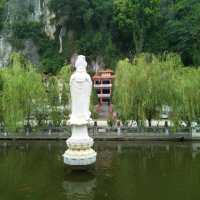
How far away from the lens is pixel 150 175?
1683 cm

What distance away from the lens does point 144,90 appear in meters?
27.2

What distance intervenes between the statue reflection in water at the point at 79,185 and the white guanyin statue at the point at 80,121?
582mm

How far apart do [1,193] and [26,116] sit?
13.5 m

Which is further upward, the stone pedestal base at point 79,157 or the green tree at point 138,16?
the green tree at point 138,16

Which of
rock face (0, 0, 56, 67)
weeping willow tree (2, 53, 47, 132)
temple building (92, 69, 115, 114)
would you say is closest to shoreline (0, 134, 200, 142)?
weeping willow tree (2, 53, 47, 132)

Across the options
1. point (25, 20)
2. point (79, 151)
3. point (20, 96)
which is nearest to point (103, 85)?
point (25, 20)

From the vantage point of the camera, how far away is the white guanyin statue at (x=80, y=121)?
17688mm

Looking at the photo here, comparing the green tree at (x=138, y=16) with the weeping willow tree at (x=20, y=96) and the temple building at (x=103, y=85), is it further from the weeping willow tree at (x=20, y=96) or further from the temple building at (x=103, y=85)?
the weeping willow tree at (x=20, y=96)

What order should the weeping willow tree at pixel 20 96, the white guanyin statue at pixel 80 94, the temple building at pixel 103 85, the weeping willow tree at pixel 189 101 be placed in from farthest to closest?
the temple building at pixel 103 85 → the weeping willow tree at pixel 20 96 → the weeping willow tree at pixel 189 101 → the white guanyin statue at pixel 80 94

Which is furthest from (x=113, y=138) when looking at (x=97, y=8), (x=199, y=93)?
(x=97, y=8)

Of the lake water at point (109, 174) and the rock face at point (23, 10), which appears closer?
the lake water at point (109, 174)

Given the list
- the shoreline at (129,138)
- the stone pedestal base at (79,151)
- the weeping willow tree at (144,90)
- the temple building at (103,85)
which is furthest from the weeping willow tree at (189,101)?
the temple building at (103,85)

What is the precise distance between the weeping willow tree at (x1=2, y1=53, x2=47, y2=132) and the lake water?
3301 millimetres

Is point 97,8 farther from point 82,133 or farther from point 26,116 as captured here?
point 82,133
